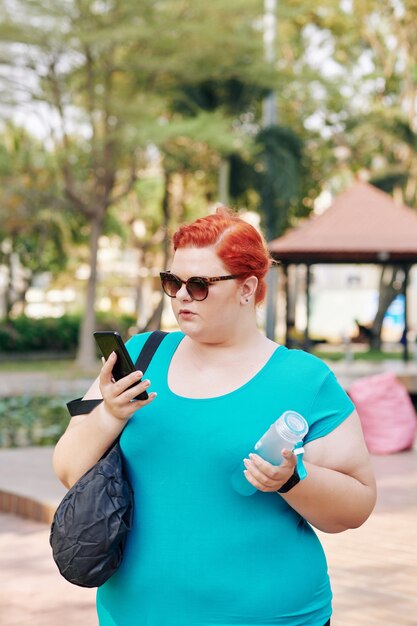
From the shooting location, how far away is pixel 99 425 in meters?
2.22

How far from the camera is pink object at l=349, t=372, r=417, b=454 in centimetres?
991

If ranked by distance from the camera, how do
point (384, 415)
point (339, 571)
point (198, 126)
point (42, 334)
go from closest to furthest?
point (339, 571), point (384, 415), point (198, 126), point (42, 334)

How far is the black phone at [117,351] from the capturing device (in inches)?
84.1

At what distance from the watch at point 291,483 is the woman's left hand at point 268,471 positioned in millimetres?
33

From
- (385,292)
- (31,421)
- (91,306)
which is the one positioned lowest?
(385,292)

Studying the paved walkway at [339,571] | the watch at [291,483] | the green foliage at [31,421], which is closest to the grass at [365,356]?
the green foliage at [31,421]

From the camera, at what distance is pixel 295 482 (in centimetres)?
205

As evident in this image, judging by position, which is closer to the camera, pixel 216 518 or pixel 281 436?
pixel 281 436

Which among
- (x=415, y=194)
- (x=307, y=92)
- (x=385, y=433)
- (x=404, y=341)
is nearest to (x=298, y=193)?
(x=307, y=92)

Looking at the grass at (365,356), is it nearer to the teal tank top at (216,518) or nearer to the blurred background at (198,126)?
the blurred background at (198,126)

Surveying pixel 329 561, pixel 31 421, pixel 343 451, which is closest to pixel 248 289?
pixel 343 451

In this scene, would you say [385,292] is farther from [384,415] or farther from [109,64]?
[384,415]

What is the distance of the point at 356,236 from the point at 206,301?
639 inches

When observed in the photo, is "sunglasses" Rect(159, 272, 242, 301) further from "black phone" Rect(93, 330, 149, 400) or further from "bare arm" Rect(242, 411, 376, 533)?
"bare arm" Rect(242, 411, 376, 533)
